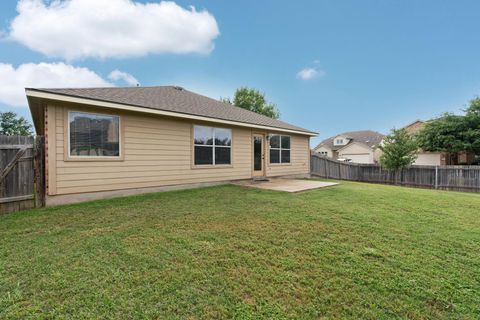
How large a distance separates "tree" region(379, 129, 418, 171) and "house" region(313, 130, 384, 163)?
13717 mm

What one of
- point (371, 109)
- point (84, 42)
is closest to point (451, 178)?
point (371, 109)

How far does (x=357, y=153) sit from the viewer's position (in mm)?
29078

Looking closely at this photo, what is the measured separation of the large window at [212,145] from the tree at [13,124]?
30943mm

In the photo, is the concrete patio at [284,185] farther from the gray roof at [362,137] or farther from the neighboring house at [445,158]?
the gray roof at [362,137]

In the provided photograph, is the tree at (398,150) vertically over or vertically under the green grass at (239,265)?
over

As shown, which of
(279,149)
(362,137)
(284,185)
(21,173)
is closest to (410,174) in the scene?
(279,149)

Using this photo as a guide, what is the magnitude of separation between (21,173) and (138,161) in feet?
8.23

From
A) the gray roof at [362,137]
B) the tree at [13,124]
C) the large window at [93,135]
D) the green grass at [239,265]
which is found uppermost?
the tree at [13,124]

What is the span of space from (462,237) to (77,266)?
213 inches

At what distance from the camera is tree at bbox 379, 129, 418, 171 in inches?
503

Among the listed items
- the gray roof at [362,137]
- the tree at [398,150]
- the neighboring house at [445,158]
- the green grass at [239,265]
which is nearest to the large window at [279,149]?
the tree at [398,150]

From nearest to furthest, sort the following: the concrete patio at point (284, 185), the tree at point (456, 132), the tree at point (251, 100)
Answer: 1. the concrete patio at point (284, 185)
2. the tree at point (456, 132)
3. the tree at point (251, 100)

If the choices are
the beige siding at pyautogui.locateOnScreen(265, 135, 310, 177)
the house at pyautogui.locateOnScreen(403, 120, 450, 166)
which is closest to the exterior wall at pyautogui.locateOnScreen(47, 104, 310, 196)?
the beige siding at pyautogui.locateOnScreen(265, 135, 310, 177)

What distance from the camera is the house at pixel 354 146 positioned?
2809 centimetres
